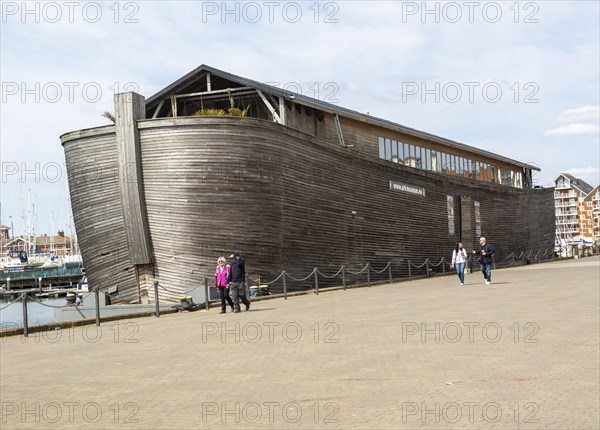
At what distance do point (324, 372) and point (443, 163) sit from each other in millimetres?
34357

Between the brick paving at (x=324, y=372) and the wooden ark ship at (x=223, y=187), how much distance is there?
908cm

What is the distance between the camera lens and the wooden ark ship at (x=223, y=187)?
2484 cm

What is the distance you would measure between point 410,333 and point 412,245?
24.1 metres

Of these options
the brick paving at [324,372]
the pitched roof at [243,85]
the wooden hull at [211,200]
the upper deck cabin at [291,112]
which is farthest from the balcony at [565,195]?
the brick paving at [324,372]

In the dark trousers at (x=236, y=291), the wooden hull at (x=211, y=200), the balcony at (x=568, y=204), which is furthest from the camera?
the balcony at (x=568, y=204)

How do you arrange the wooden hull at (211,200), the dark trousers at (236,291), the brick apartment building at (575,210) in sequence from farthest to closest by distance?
the brick apartment building at (575,210)
the wooden hull at (211,200)
the dark trousers at (236,291)

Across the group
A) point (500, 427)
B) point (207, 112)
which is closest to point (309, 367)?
point (500, 427)

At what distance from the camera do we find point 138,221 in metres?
25.0

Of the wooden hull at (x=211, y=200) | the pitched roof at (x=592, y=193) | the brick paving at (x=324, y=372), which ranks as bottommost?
the brick paving at (x=324, y=372)

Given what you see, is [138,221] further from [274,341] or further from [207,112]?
[274,341]

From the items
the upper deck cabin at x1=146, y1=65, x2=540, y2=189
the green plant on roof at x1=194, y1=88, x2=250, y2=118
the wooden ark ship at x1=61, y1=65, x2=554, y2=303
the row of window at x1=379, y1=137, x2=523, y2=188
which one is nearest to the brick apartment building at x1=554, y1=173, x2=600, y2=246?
the row of window at x1=379, y1=137, x2=523, y2=188

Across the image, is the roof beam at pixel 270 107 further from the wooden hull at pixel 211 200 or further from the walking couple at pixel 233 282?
the walking couple at pixel 233 282

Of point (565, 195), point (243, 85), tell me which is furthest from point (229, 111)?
point (565, 195)

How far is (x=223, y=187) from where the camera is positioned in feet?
82.0
